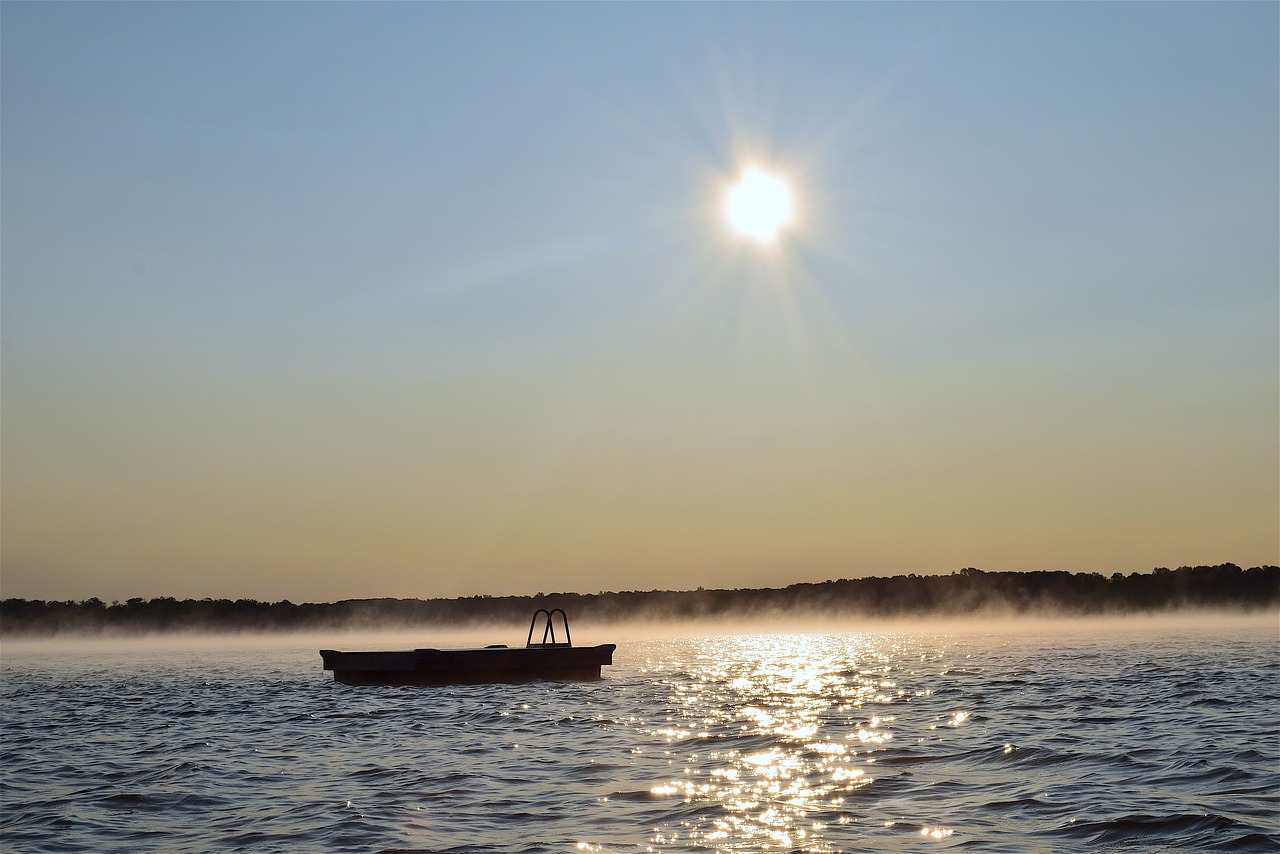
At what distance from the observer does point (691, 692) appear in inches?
1864

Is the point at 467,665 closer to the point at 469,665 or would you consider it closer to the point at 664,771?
the point at 469,665

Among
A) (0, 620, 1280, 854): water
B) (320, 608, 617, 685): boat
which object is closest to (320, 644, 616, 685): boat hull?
(320, 608, 617, 685): boat

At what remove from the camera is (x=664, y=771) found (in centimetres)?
2303

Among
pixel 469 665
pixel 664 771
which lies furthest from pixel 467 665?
pixel 664 771

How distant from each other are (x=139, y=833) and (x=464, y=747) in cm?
1118

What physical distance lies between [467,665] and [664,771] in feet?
99.4

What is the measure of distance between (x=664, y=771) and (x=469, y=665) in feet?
99.3

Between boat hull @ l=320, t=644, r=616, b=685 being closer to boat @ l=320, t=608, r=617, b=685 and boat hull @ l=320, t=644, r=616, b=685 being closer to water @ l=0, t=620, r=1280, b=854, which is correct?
boat @ l=320, t=608, r=617, b=685

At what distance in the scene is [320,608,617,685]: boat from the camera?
5153 cm

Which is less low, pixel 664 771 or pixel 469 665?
pixel 469 665

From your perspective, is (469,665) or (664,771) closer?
(664,771)

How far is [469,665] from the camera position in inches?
2041

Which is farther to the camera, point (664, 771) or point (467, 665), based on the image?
point (467, 665)

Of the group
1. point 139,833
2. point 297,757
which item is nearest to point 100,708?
point 297,757
